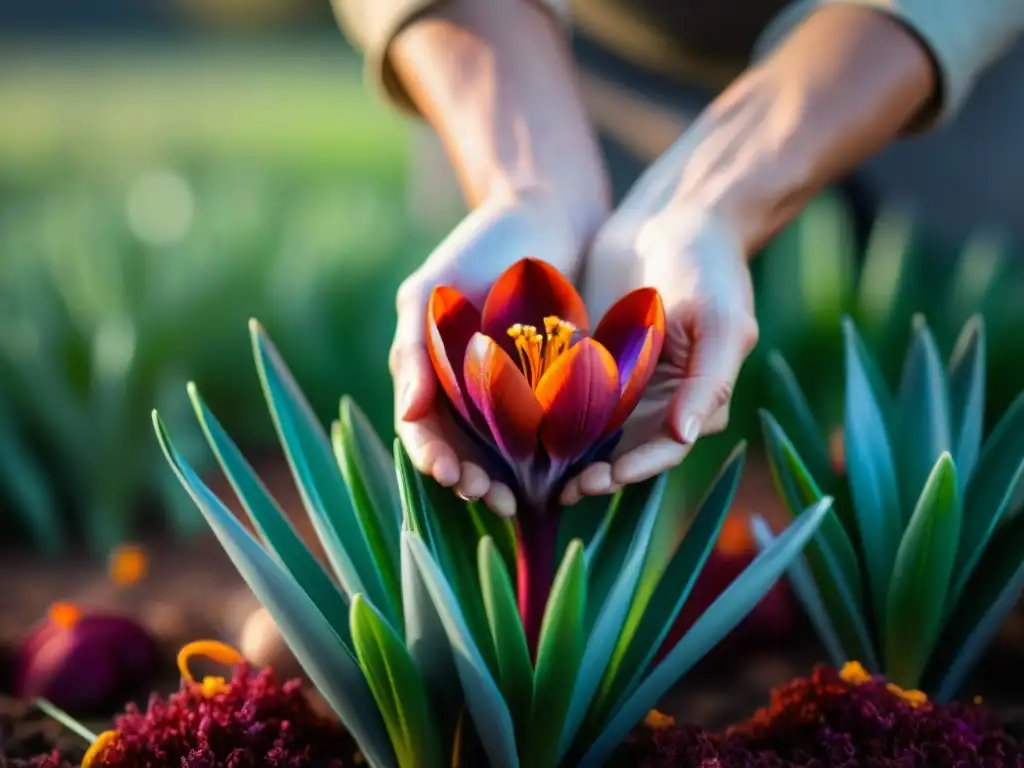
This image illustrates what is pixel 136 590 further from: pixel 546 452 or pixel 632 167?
pixel 632 167

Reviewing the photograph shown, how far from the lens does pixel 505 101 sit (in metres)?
1.09

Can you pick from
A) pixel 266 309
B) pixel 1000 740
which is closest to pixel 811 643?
pixel 1000 740

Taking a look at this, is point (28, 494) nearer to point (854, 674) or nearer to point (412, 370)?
point (412, 370)

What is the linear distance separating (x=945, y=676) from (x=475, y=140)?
636mm

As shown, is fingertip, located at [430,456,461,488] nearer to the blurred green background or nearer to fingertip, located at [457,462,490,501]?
fingertip, located at [457,462,490,501]

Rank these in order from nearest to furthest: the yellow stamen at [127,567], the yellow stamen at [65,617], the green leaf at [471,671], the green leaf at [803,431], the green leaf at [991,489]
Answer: the green leaf at [471,671]
the green leaf at [991,489]
the green leaf at [803,431]
the yellow stamen at [65,617]
the yellow stamen at [127,567]

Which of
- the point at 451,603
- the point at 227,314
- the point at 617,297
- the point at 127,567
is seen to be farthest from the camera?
the point at 227,314

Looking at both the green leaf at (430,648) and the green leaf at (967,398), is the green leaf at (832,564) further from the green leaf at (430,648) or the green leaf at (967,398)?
the green leaf at (430,648)

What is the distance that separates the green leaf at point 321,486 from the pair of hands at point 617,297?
8 cm

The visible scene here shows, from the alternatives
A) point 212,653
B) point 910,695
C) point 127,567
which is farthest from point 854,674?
point 127,567

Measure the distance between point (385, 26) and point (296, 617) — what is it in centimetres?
71

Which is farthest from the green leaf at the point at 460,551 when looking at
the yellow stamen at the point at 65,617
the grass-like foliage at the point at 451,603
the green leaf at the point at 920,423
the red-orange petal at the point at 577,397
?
the yellow stamen at the point at 65,617

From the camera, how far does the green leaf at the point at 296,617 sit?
693 millimetres

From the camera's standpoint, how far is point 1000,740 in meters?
0.77
